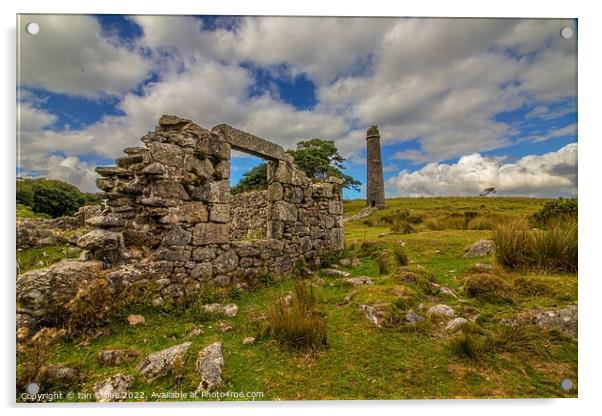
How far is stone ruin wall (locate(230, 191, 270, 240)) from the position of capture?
376 inches

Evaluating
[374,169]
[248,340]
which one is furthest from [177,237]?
[374,169]

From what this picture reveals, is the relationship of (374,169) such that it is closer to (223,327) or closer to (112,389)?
(223,327)

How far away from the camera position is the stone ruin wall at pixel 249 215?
9.54 meters

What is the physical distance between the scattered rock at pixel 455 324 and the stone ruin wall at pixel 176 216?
9.96 ft

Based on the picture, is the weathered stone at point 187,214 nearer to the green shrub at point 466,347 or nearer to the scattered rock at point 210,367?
the scattered rock at point 210,367

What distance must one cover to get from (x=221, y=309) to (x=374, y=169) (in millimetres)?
25176

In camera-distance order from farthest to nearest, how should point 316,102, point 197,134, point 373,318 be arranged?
point 197,134 → point 316,102 → point 373,318

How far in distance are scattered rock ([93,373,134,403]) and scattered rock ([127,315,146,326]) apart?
908 millimetres

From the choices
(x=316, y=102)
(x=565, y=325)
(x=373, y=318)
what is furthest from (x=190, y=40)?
(x=565, y=325)

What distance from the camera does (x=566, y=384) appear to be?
2537 millimetres

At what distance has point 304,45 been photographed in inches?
128

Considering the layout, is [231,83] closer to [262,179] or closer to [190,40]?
[190,40]
